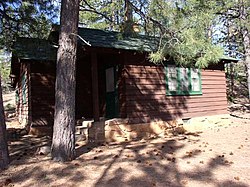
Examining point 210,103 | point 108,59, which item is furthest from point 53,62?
point 210,103

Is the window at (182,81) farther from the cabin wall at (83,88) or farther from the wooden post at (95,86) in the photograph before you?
the cabin wall at (83,88)

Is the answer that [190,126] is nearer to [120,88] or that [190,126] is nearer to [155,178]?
[120,88]

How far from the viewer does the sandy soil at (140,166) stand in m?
4.47

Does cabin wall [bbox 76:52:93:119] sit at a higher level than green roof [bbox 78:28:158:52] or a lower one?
lower

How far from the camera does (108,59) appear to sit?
9945mm

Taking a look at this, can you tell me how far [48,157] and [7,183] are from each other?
1514 millimetres

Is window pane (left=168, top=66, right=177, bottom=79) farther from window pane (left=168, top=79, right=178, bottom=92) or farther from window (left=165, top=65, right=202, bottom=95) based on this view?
window pane (left=168, top=79, right=178, bottom=92)

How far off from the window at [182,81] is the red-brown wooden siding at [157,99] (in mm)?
205

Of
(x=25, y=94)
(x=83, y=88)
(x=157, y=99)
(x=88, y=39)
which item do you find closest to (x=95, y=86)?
(x=88, y=39)

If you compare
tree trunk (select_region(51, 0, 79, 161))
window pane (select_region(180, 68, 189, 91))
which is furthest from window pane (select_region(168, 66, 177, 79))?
tree trunk (select_region(51, 0, 79, 161))

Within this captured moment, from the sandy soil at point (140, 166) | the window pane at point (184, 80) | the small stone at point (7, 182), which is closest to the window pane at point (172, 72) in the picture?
the window pane at point (184, 80)

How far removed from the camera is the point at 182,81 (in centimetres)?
1031

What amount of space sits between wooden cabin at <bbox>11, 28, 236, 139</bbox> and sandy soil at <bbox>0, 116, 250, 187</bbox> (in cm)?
227

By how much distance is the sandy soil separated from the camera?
176 inches
